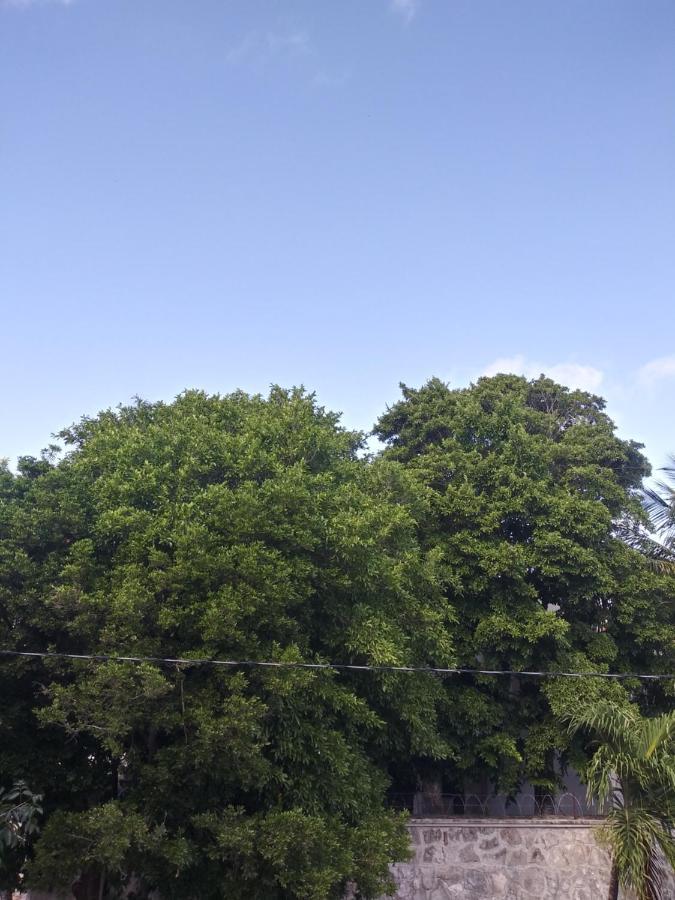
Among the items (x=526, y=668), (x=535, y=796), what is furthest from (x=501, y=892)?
(x=526, y=668)

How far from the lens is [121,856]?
1139 centimetres

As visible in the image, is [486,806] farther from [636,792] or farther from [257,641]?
[257,641]

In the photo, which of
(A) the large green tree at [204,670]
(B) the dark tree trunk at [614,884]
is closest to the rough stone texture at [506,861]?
(A) the large green tree at [204,670]

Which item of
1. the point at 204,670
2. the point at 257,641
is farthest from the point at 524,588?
the point at 204,670

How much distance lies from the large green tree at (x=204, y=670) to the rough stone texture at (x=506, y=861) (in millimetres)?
4351

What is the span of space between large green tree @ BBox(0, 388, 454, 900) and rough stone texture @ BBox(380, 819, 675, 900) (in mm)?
4351

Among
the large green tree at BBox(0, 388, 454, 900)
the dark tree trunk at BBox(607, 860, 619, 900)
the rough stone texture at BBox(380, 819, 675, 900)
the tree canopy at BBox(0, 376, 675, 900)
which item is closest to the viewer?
the large green tree at BBox(0, 388, 454, 900)

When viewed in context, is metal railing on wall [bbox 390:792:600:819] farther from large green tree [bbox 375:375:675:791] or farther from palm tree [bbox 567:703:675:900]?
palm tree [bbox 567:703:675:900]

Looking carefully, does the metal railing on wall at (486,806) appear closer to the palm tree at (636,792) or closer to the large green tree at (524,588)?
the large green tree at (524,588)

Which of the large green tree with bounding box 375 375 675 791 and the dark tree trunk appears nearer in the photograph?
the dark tree trunk

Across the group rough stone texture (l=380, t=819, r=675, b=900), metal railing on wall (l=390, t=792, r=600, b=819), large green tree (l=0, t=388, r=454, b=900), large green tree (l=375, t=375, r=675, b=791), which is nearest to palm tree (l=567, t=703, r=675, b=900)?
large green tree (l=0, t=388, r=454, b=900)

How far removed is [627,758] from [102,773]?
9.49 m

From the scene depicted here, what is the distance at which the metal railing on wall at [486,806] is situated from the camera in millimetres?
19906

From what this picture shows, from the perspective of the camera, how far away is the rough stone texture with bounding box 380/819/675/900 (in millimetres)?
18812
